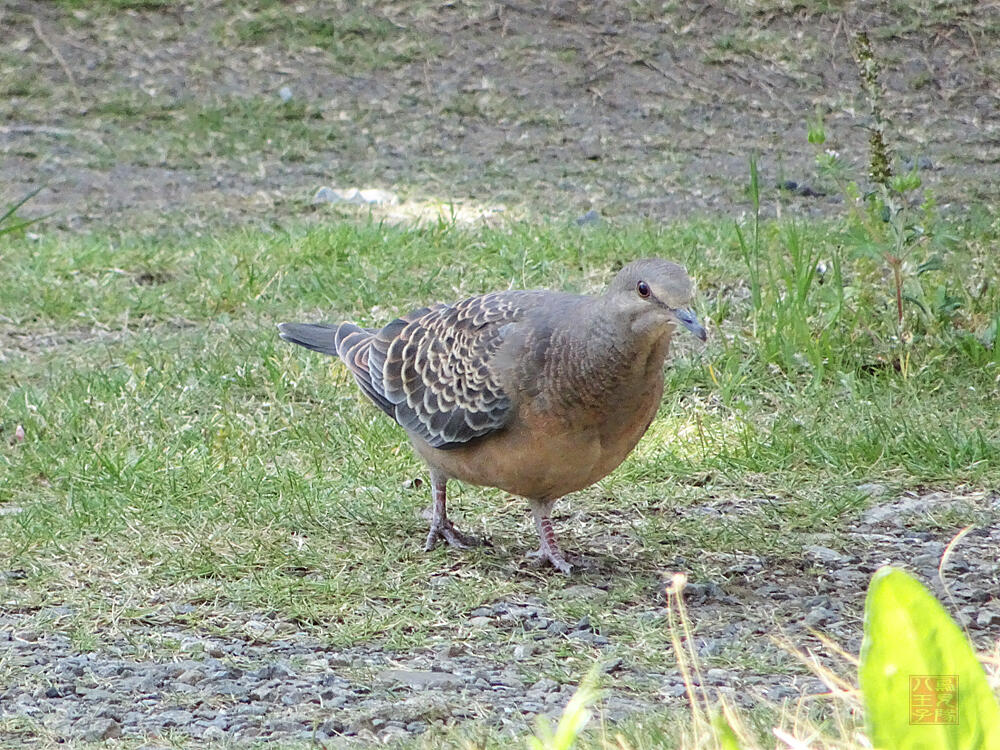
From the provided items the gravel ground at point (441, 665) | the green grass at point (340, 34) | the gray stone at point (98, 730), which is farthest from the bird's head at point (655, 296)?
the green grass at point (340, 34)

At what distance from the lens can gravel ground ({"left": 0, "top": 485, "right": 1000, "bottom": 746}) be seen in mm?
3135

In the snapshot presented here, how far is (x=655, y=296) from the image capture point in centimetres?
355

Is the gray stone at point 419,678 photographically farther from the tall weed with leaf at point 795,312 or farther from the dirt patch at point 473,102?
the dirt patch at point 473,102

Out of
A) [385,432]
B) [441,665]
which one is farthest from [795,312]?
[441,665]

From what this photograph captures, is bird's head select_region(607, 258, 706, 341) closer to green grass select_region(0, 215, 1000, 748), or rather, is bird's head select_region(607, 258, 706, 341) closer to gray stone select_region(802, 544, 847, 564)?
green grass select_region(0, 215, 1000, 748)

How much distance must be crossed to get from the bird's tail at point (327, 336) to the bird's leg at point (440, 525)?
2.13 ft

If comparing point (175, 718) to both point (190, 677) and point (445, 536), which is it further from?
point (445, 536)

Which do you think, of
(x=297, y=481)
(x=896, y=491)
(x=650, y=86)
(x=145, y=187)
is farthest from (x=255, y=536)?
(x=650, y=86)

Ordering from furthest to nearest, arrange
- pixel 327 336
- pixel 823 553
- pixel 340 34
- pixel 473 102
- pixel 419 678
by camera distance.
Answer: pixel 340 34 < pixel 473 102 < pixel 327 336 < pixel 823 553 < pixel 419 678

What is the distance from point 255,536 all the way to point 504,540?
2.49 feet

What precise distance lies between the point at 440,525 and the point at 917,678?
7.82ft

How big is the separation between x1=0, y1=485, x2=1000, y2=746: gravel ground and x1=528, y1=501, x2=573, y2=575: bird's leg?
112 millimetres

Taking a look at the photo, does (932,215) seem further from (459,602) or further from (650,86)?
(650,86)

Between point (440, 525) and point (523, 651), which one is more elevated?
point (523, 651)
